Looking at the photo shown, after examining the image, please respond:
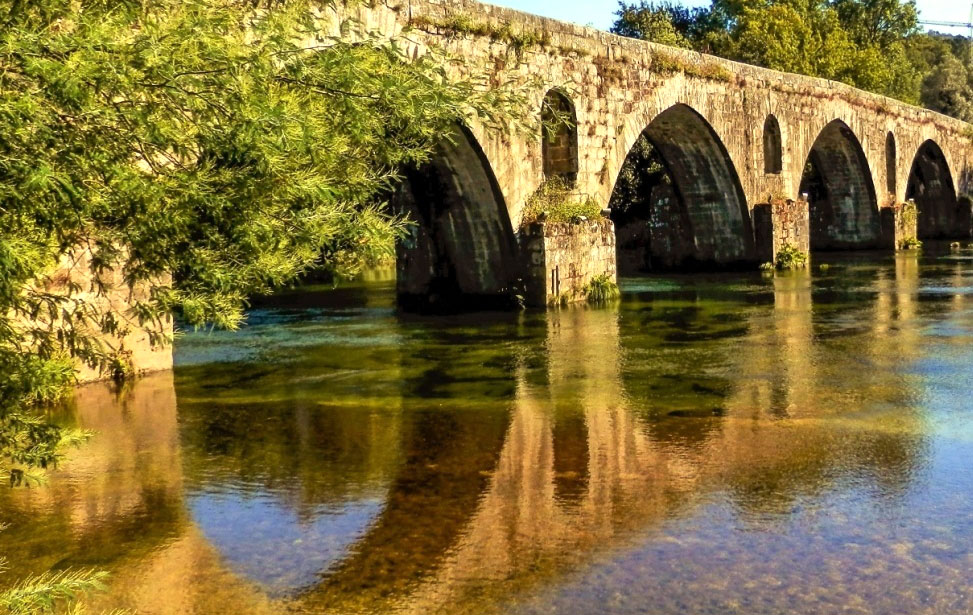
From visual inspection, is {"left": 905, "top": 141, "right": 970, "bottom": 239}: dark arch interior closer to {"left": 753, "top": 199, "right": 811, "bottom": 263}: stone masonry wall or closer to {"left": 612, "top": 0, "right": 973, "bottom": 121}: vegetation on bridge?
{"left": 612, "top": 0, "right": 973, "bottom": 121}: vegetation on bridge

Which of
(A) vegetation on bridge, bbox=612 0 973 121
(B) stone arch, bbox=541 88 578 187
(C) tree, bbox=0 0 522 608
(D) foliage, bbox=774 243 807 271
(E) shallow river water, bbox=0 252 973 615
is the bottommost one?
(E) shallow river water, bbox=0 252 973 615

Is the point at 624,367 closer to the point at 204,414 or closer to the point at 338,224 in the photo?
the point at 204,414

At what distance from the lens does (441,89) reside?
15.5 feet

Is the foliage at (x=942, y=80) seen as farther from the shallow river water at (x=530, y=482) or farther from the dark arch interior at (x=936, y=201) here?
the shallow river water at (x=530, y=482)

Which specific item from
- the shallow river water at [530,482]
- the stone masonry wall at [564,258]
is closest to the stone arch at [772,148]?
the stone masonry wall at [564,258]

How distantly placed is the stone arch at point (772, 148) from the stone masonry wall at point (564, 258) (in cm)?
817

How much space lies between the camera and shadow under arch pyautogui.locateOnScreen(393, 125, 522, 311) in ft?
50.1

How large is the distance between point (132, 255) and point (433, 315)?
37.1 ft

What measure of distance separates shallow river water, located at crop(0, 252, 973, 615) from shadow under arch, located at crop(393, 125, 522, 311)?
3668 mm

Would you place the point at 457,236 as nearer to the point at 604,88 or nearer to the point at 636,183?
the point at 604,88

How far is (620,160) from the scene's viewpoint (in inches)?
698

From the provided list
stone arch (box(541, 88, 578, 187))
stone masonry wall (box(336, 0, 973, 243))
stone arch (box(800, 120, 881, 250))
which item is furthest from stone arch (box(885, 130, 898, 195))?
stone arch (box(541, 88, 578, 187))

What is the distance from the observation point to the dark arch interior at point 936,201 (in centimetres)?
3797

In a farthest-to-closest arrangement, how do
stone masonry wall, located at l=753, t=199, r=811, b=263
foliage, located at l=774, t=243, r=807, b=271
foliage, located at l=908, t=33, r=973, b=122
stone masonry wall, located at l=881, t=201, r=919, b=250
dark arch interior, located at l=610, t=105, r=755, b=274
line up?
foliage, located at l=908, t=33, r=973, b=122 < stone masonry wall, located at l=881, t=201, r=919, b=250 < foliage, located at l=774, t=243, r=807, b=271 < stone masonry wall, located at l=753, t=199, r=811, b=263 < dark arch interior, located at l=610, t=105, r=755, b=274
